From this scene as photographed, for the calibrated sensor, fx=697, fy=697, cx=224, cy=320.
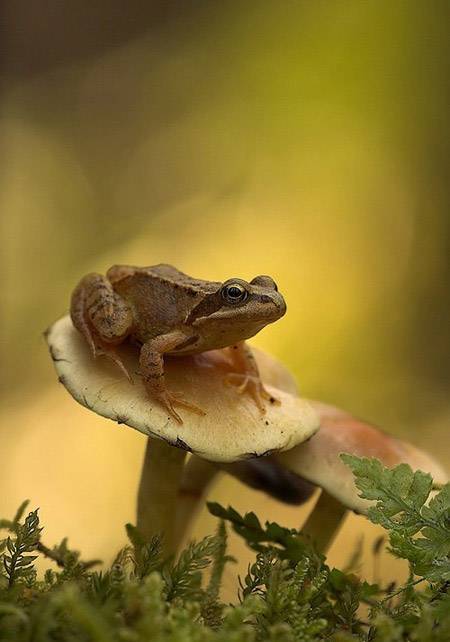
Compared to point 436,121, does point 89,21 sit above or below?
below

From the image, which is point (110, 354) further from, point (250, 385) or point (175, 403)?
point (250, 385)

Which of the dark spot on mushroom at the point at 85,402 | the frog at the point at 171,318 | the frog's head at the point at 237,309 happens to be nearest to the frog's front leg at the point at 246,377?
the frog at the point at 171,318

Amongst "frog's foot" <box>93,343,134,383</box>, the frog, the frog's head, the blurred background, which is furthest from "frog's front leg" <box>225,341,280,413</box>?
the blurred background

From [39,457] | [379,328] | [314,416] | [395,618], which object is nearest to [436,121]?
[379,328]

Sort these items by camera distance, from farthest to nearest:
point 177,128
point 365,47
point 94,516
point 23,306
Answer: point 177,128 < point 365,47 < point 23,306 < point 94,516

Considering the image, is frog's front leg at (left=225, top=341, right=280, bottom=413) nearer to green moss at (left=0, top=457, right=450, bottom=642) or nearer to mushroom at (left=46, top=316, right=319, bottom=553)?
mushroom at (left=46, top=316, right=319, bottom=553)

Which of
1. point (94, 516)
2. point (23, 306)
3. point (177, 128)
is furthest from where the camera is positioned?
point (177, 128)

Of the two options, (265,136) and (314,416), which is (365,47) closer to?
(265,136)
